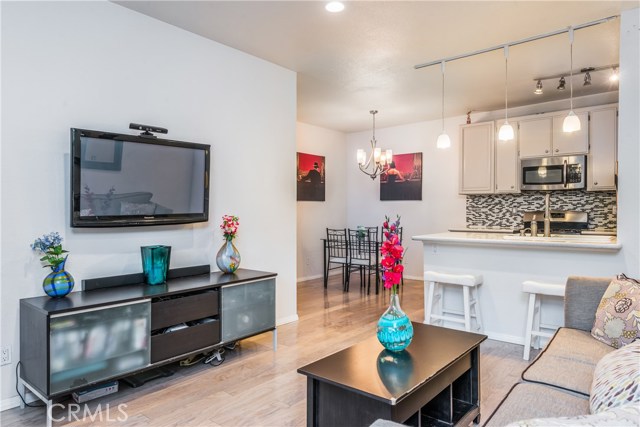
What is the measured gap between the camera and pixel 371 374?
172cm

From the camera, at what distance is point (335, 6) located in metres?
2.86

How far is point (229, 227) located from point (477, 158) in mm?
3897

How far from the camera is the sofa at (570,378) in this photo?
898 millimetres

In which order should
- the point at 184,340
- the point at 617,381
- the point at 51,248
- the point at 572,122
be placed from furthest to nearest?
the point at 572,122, the point at 184,340, the point at 51,248, the point at 617,381

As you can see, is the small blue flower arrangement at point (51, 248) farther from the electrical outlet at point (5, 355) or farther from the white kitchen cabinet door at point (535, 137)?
the white kitchen cabinet door at point (535, 137)

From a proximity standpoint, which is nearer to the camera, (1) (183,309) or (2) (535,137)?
(1) (183,309)

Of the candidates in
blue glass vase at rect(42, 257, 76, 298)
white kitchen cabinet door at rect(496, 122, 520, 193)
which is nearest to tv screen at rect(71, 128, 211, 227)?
blue glass vase at rect(42, 257, 76, 298)

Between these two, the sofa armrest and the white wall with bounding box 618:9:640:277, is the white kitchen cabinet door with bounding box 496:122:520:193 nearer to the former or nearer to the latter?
the white wall with bounding box 618:9:640:277

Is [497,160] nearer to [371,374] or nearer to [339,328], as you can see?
[339,328]

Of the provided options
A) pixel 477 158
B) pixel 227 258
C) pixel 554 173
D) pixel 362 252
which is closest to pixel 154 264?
pixel 227 258

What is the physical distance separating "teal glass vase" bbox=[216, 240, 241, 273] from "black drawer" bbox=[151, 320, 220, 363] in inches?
20.1

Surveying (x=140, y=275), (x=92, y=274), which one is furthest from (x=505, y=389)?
(x=92, y=274)

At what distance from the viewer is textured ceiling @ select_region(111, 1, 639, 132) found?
2.92m

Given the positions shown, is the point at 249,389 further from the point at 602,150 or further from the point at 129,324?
the point at 602,150
